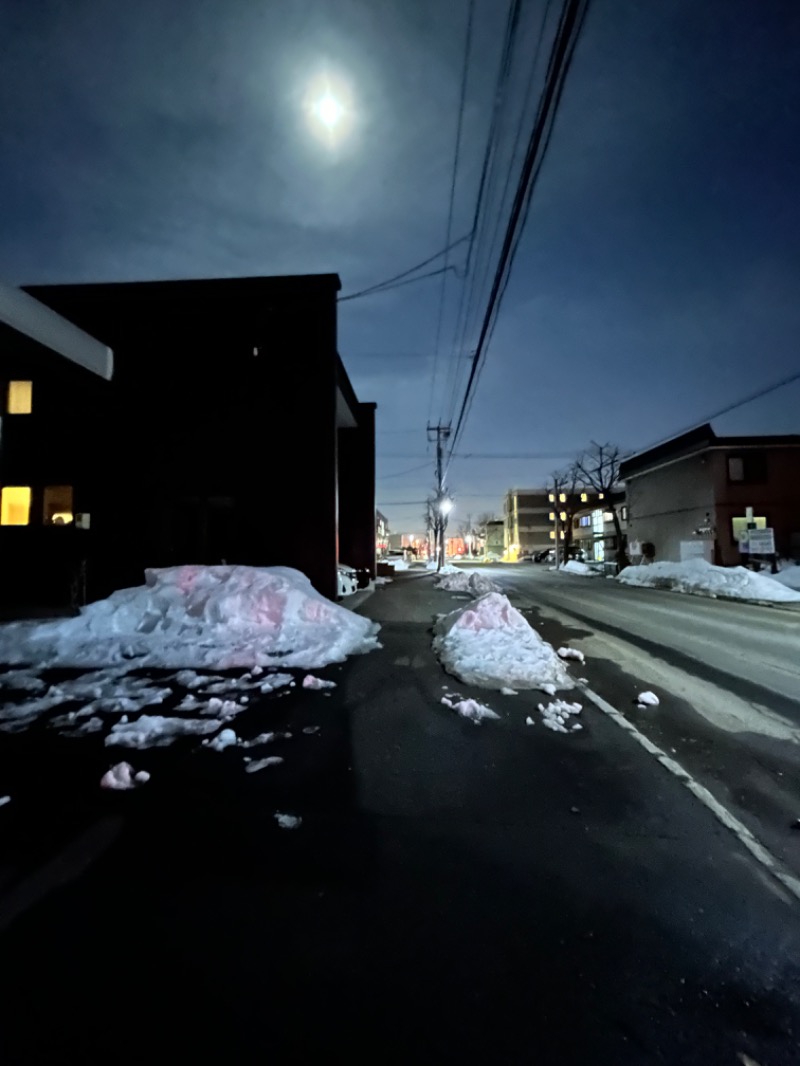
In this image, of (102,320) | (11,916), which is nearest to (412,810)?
(11,916)

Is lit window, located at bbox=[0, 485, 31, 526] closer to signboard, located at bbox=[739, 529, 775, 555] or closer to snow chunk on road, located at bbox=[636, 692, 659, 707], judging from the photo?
snow chunk on road, located at bbox=[636, 692, 659, 707]

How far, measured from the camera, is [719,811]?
3090 mm

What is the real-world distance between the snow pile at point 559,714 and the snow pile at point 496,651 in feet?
1.94

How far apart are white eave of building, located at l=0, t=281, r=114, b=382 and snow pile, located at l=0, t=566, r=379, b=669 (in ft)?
20.0

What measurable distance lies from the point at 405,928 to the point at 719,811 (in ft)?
7.84

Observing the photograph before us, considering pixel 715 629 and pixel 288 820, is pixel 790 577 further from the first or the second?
pixel 288 820

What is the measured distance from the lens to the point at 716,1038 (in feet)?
5.25

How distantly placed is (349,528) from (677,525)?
2139 centimetres

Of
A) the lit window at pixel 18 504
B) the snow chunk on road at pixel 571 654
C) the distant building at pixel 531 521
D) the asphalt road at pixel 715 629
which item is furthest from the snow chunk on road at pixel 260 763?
the distant building at pixel 531 521

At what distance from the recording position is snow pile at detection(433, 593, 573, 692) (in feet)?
19.7

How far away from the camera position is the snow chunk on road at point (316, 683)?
228 inches

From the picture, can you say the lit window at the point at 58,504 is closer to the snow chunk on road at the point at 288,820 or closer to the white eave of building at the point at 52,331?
the white eave of building at the point at 52,331

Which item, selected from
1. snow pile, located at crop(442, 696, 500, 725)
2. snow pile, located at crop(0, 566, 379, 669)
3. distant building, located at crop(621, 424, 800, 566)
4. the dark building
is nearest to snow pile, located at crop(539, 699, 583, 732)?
snow pile, located at crop(442, 696, 500, 725)

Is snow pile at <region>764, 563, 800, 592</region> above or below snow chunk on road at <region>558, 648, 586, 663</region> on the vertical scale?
above
